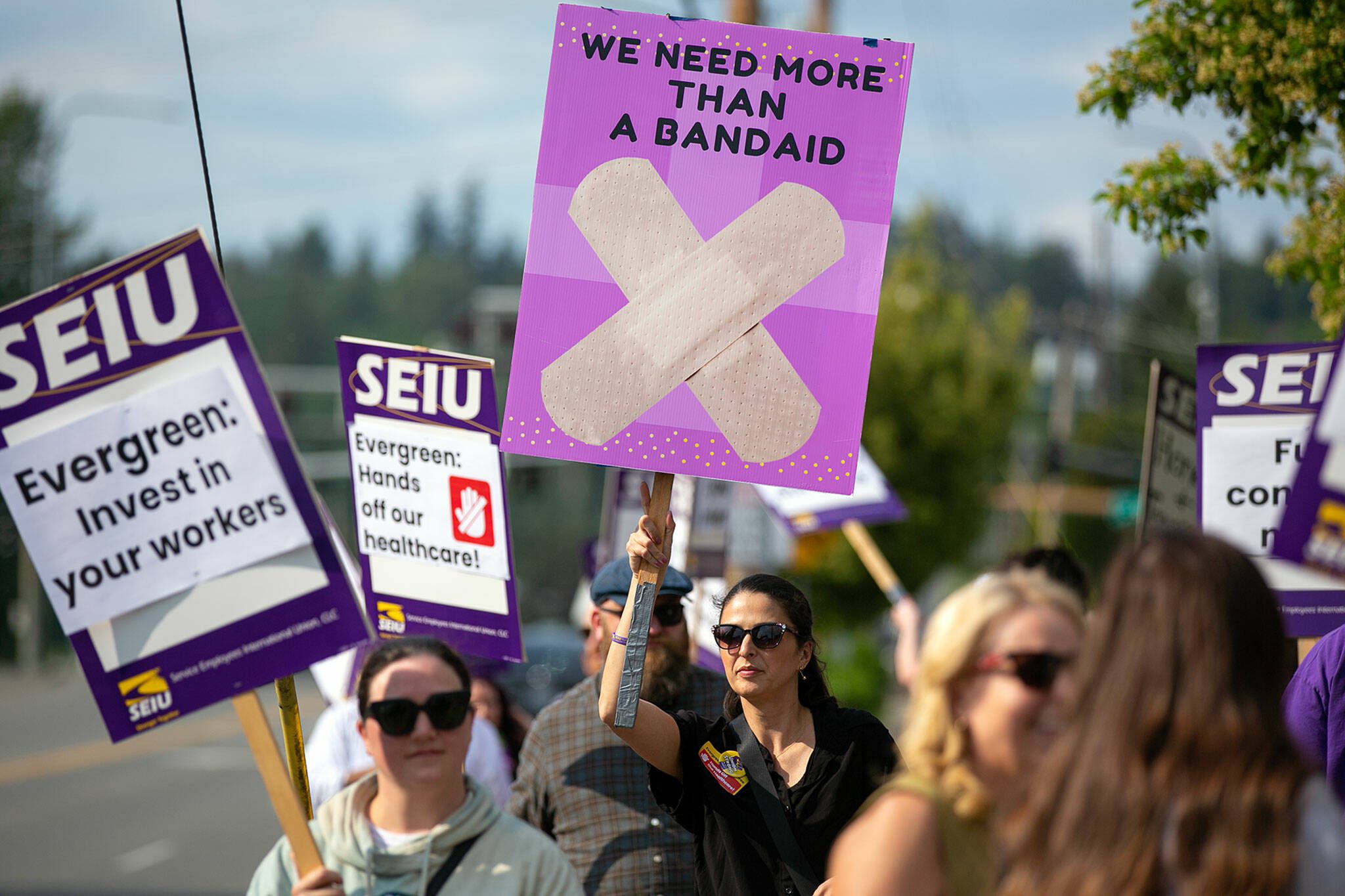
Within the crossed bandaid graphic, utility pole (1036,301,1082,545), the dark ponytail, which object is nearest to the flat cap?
the dark ponytail

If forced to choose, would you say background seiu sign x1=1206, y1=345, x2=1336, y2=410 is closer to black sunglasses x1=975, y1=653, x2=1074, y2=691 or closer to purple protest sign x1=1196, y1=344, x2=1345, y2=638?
purple protest sign x1=1196, y1=344, x2=1345, y2=638

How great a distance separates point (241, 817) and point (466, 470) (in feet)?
38.7

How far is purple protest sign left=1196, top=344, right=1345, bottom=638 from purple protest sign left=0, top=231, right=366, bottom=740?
10.1ft

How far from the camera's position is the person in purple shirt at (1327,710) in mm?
3576

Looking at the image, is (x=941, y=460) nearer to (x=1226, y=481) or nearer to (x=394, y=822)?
(x=1226, y=481)

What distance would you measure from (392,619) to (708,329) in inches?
79.3

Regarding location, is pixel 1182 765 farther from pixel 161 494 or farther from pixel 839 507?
pixel 839 507

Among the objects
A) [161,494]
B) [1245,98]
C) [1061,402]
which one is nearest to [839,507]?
[1245,98]

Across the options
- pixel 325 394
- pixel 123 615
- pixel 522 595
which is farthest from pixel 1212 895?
pixel 325 394

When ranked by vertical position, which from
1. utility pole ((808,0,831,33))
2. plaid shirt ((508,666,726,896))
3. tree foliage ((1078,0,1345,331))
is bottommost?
plaid shirt ((508,666,726,896))

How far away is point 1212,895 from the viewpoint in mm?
1869

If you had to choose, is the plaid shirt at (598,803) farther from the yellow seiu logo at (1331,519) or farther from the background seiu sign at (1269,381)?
the yellow seiu logo at (1331,519)

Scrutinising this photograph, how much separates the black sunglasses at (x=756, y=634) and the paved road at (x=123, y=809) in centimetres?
930

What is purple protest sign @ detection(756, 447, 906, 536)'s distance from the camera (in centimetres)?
814
